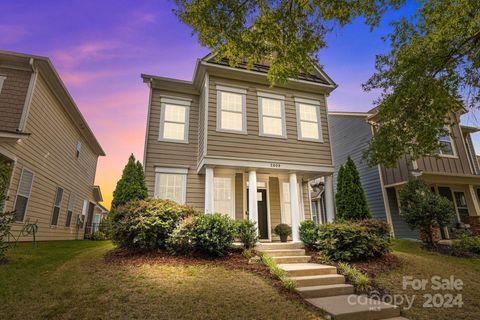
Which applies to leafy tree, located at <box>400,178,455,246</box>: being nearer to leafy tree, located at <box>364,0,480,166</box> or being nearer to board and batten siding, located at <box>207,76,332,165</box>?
leafy tree, located at <box>364,0,480,166</box>

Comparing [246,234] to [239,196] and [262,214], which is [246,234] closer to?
[239,196]

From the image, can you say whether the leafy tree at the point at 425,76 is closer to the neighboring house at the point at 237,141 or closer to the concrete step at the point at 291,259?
the neighboring house at the point at 237,141

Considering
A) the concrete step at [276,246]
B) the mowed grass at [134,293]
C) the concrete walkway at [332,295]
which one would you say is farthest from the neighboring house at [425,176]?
the mowed grass at [134,293]

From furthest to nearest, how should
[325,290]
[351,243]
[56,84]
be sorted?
[56,84]
[351,243]
[325,290]

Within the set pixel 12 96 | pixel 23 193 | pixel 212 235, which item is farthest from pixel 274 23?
pixel 23 193

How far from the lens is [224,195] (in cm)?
996

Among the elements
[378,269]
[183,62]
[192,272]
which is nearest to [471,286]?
[378,269]

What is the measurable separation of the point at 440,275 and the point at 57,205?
15.6 metres

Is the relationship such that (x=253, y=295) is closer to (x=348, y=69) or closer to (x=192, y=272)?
(x=192, y=272)

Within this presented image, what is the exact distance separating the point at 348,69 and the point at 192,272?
33.1 ft

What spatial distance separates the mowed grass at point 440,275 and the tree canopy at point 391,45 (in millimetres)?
3472

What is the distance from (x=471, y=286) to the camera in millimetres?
5949

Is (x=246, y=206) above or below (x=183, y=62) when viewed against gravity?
below

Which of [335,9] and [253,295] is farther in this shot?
[335,9]
